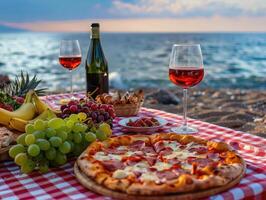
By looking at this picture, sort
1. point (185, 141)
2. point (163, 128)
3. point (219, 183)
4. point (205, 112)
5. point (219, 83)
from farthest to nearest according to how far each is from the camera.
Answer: point (219, 83) < point (205, 112) < point (163, 128) < point (185, 141) < point (219, 183)

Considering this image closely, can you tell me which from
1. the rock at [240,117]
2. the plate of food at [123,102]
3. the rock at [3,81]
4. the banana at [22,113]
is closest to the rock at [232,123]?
the rock at [240,117]

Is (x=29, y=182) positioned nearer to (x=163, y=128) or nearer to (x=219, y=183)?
(x=219, y=183)

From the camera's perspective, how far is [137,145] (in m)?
1.71

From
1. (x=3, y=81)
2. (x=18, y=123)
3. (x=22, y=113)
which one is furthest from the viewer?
(x=3, y=81)

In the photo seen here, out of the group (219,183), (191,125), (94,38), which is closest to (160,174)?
(219,183)

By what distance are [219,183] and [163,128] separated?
935 mm

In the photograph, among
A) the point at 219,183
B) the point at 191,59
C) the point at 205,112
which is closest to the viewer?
the point at 219,183

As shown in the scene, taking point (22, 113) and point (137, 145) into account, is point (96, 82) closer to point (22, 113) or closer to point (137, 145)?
point (22, 113)

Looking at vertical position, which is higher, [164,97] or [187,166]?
[187,166]

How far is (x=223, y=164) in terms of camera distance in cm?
142

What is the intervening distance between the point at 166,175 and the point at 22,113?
35.2 inches

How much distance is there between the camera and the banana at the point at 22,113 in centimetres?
186

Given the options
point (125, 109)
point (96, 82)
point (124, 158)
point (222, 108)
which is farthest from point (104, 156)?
point (222, 108)

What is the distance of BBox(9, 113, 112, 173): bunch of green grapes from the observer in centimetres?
151
